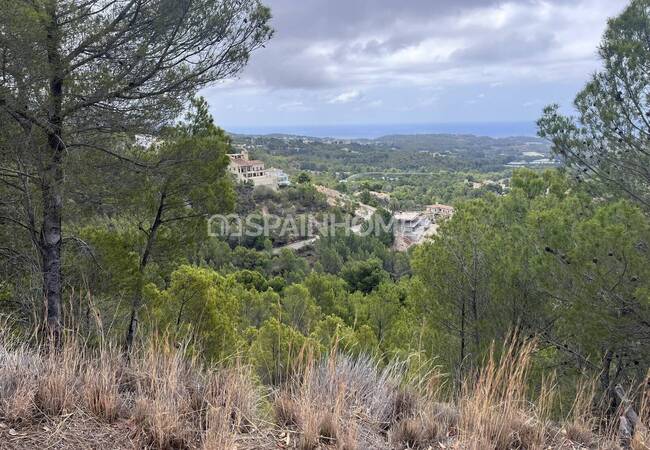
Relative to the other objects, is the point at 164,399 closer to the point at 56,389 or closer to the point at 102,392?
the point at 102,392

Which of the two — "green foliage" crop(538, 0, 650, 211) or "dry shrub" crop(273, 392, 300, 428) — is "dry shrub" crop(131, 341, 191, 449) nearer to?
"dry shrub" crop(273, 392, 300, 428)

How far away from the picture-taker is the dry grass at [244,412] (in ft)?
6.24

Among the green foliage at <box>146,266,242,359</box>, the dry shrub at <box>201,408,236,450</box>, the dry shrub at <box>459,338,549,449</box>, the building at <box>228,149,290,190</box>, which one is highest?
the building at <box>228,149,290,190</box>

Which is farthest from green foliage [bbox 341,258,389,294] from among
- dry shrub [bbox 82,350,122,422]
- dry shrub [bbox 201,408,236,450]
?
dry shrub [bbox 201,408,236,450]

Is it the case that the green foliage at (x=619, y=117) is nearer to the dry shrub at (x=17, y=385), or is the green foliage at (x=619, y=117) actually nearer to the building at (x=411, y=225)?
the dry shrub at (x=17, y=385)

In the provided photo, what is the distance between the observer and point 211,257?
2378 centimetres

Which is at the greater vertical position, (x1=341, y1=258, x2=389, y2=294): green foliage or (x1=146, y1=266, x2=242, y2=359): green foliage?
(x1=146, y1=266, x2=242, y2=359): green foliage

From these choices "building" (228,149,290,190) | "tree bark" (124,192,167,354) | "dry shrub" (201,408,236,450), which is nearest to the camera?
"dry shrub" (201,408,236,450)

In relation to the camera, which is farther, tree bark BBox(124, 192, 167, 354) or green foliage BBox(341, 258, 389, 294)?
green foliage BBox(341, 258, 389, 294)

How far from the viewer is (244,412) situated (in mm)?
2111

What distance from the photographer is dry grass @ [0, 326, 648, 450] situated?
6.24 feet

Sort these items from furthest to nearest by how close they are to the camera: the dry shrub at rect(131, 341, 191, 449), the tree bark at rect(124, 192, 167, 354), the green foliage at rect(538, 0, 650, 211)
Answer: the tree bark at rect(124, 192, 167, 354)
the green foliage at rect(538, 0, 650, 211)
the dry shrub at rect(131, 341, 191, 449)

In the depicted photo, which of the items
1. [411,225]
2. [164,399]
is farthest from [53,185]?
[411,225]

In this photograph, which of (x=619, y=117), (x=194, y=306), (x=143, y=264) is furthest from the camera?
(x=143, y=264)
